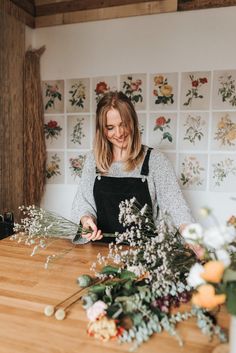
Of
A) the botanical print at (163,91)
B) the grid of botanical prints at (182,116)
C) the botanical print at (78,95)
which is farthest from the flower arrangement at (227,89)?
the botanical print at (78,95)

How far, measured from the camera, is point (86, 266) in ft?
3.94

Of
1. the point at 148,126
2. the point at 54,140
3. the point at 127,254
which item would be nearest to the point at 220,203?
the point at 148,126

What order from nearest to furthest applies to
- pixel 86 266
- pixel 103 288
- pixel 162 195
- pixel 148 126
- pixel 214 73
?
pixel 103 288, pixel 86 266, pixel 162 195, pixel 214 73, pixel 148 126

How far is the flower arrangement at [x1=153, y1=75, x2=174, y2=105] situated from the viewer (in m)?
2.62

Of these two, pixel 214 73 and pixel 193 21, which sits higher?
pixel 193 21

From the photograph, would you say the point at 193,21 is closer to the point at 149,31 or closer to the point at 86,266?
the point at 149,31

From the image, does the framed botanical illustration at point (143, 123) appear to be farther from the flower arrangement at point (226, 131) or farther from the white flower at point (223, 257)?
the white flower at point (223, 257)

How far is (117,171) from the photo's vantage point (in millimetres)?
1733

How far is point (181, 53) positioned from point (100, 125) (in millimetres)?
1229

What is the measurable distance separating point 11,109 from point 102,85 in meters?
0.76

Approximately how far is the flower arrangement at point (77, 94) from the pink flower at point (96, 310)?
7.41 feet

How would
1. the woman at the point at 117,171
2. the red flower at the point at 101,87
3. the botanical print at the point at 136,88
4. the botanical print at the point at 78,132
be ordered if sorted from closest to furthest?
the woman at the point at 117,171, the botanical print at the point at 136,88, the red flower at the point at 101,87, the botanical print at the point at 78,132

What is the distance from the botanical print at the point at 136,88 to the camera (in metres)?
2.70

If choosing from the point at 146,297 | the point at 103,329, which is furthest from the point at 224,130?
the point at 103,329
